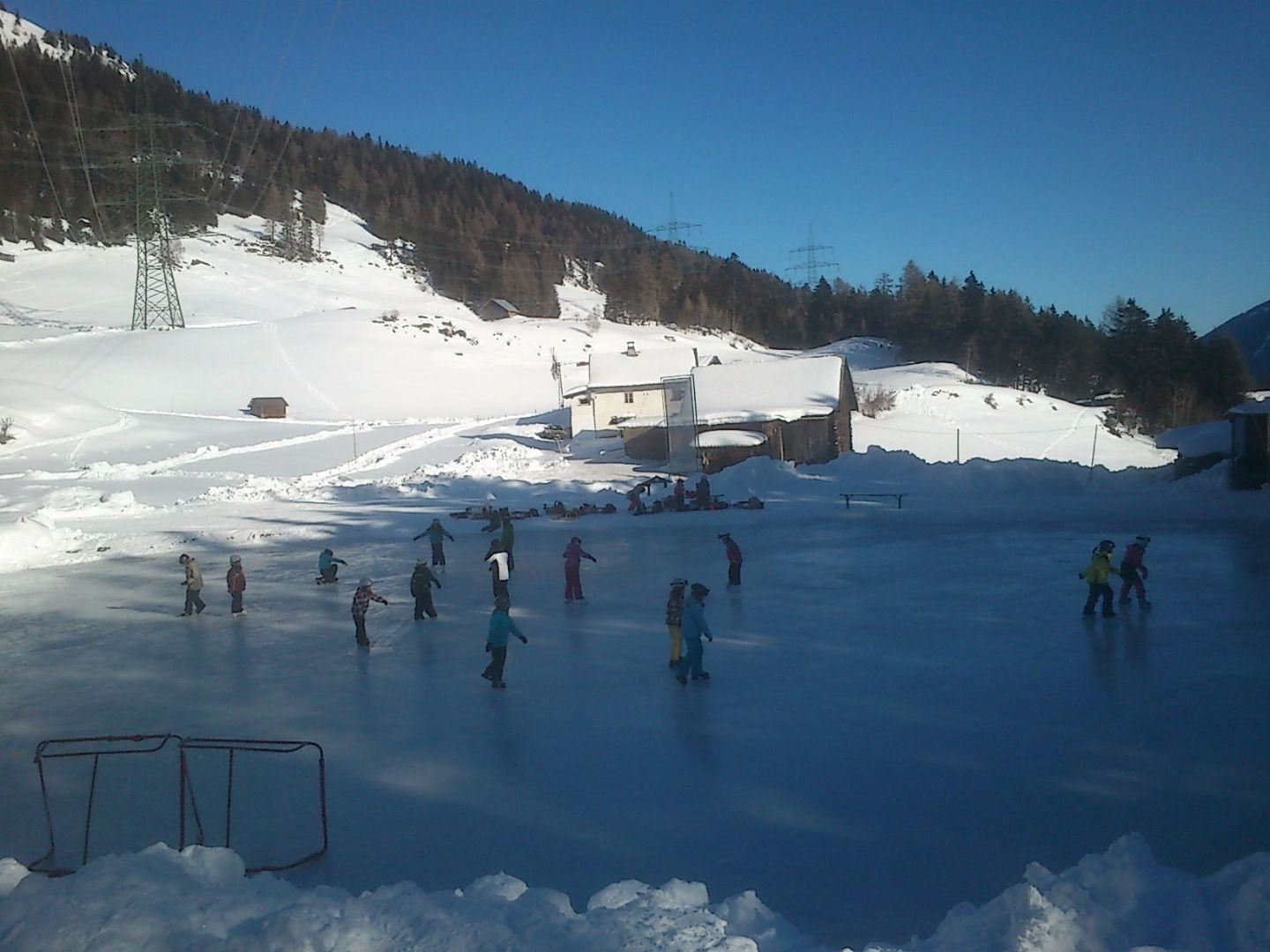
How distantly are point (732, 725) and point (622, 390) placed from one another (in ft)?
121

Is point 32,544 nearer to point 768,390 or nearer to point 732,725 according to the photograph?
point 732,725

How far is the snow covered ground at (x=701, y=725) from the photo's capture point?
4141mm

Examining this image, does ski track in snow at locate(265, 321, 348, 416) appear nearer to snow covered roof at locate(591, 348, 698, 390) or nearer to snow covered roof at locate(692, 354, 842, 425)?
snow covered roof at locate(591, 348, 698, 390)

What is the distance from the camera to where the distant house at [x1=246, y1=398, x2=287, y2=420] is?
166 ft

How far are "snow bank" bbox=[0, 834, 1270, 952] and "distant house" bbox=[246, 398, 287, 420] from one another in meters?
49.8

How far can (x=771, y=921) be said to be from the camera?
14.3 ft

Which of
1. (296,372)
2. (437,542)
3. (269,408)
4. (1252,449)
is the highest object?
(296,372)

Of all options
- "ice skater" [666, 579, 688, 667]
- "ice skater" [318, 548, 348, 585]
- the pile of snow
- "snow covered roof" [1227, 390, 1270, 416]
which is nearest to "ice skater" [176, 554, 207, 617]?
"ice skater" [318, 548, 348, 585]

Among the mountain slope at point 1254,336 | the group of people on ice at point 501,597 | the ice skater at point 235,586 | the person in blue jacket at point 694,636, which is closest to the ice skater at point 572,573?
the group of people on ice at point 501,597

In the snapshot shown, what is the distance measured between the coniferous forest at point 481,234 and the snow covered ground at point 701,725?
119 ft

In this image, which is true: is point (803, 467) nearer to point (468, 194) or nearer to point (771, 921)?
point (771, 921)

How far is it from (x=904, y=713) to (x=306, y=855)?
511 cm

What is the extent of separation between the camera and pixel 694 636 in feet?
30.6

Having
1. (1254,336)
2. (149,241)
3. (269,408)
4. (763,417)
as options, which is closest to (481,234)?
(149,241)
